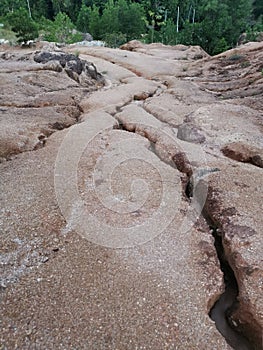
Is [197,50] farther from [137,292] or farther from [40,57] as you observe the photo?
[137,292]

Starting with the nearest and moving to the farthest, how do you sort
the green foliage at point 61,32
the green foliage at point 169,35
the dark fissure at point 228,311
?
the dark fissure at point 228,311
the green foliage at point 61,32
the green foliage at point 169,35

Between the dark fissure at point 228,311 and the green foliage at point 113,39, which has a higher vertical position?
the green foliage at point 113,39

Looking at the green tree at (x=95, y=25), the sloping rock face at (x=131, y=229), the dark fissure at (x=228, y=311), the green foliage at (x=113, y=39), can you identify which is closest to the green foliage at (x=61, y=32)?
the green foliage at (x=113, y=39)

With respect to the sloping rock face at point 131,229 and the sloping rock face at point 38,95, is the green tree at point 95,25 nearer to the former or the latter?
the sloping rock face at point 38,95

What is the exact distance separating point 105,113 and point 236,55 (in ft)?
64.9

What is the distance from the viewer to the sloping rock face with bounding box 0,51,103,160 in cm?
1067

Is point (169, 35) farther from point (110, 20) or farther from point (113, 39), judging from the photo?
point (113, 39)

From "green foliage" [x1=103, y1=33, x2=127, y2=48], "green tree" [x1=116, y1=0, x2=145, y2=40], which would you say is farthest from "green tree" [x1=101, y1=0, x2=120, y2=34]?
"green foliage" [x1=103, y1=33, x2=127, y2=48]

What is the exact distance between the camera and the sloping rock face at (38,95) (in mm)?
10669

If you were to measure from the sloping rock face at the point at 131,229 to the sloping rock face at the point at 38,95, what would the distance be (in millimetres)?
117

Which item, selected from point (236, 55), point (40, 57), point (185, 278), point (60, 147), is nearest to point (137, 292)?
point (185, 278)

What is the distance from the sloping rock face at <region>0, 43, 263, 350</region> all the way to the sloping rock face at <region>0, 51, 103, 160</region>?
0.12 metres

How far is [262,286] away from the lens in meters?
5.34

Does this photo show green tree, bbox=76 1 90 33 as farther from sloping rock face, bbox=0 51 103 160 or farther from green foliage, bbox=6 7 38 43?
sloping rock face, bbox=0 51 103 160
